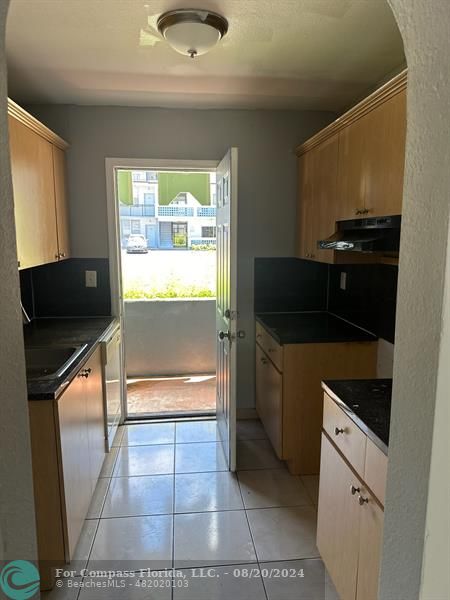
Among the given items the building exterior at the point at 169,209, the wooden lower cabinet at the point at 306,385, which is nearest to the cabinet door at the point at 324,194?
the wooden lower cabinet at the point at 306,385

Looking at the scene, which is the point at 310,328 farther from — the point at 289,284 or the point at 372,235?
the point at 372,235

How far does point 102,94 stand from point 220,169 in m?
0.91

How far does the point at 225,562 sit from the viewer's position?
192 centimetres

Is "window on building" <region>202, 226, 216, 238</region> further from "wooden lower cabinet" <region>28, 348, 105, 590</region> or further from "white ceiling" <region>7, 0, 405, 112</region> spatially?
"wooden lower cabinet" <region>28, 348, 105, 590</region>

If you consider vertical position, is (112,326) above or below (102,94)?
below

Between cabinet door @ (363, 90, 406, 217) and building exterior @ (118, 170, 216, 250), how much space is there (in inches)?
104

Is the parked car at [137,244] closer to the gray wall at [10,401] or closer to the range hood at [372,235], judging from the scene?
the range hood at [372,235]

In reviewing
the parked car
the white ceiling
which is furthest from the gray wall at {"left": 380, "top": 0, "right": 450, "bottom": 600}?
the parked car

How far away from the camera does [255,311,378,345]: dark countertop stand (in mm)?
2506

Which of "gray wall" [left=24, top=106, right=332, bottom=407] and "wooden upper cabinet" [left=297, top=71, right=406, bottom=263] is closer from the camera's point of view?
"wooden upper cabinet" [left=297, top=71, right=406, bottom=263]

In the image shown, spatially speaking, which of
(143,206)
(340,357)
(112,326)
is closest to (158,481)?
(112,326)

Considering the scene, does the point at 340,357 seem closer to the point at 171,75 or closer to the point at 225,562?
the point at 225,562

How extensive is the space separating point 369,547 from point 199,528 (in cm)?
108

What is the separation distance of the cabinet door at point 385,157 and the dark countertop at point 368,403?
0.74 meters
